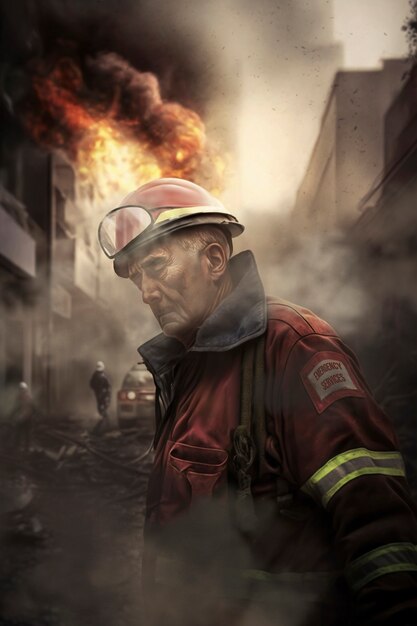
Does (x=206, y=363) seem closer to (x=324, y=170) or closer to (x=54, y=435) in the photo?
(x=324, y=170)

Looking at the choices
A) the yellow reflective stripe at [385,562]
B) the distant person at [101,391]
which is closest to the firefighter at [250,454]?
the yellow reflective stripe at [385,562]

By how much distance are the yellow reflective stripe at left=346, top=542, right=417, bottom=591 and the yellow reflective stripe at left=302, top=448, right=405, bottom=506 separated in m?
0.14

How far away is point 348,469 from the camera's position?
1400mm

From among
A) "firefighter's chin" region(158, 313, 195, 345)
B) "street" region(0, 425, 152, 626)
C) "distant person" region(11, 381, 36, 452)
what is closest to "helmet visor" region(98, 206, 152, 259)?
"firefighter's chin" region(158, 313, 195, 345)

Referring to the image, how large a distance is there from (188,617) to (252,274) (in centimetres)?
103

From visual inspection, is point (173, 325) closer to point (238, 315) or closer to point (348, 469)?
point (238, 315)

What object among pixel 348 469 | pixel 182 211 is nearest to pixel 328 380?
pixel 348 469

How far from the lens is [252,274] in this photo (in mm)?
1778

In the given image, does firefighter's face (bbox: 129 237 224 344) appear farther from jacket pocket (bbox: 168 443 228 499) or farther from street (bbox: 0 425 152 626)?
street (bbox: 0 425 152 626)

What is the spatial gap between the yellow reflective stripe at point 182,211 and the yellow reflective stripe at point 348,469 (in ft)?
2.56

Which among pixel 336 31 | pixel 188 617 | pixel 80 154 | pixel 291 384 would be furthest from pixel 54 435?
pixel 291 384

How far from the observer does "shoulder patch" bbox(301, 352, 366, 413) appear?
1.45 m

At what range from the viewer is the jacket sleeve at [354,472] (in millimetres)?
1343

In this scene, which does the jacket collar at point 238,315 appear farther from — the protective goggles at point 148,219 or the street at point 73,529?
the street at point 73,529
